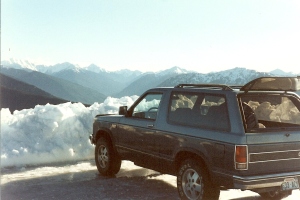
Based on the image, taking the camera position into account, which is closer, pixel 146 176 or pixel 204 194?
pixel 204 194

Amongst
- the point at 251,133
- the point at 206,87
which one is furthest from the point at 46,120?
the point at 251,133

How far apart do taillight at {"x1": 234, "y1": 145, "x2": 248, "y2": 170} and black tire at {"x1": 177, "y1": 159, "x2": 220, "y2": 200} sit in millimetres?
681

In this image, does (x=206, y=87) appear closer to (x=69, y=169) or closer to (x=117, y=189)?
(x=117, y=189)

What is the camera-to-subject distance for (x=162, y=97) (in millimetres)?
7234

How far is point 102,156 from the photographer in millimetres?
8930

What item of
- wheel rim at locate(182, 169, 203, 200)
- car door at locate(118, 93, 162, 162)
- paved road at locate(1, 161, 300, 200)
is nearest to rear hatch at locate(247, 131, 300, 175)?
wheel rim at locate(182, 169, 203, 200)

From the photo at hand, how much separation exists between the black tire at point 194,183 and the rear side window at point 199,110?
2.06 ft

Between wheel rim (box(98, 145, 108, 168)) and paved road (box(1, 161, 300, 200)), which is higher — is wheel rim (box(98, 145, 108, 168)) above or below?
above

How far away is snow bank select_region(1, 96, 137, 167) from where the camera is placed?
11180 mm

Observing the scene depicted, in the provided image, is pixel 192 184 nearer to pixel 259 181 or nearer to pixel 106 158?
pixel 259 181

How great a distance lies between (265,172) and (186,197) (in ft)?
4.38

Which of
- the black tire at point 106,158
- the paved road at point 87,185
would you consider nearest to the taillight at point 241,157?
the paved road at point 87,185

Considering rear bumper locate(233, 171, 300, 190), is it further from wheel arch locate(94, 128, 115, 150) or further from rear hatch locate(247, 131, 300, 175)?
wheel arch locate(94, 128, 115, 150)

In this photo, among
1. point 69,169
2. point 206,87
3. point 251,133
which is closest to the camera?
point 251,133
